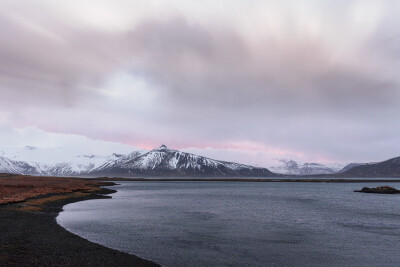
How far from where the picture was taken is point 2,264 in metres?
24.2

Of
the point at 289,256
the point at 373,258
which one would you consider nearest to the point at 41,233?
the point at 289,256

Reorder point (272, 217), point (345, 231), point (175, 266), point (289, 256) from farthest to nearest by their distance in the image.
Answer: point (272, 217) → point (345, 231) → point (289, 256) → point (175, 266)

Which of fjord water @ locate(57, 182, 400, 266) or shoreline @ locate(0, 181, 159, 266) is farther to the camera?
fjord water @ locate(57, 182, 400, 266)

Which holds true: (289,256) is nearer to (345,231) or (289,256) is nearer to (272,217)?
(345,231)

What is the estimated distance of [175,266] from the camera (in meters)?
27.3

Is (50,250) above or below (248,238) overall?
above

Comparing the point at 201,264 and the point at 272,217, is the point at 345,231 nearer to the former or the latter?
the point at 272,217

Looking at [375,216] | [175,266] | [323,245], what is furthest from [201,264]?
[375,216]

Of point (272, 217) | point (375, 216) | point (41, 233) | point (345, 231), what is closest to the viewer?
point (41, 233)

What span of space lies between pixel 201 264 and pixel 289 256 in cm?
990

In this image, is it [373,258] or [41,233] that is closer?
[373,258]

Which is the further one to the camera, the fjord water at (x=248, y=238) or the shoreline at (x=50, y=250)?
the fjord water at (x=248, y=238)

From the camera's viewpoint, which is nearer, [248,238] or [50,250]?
[50,250]

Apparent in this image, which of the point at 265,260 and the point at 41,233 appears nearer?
the point at 265,260
